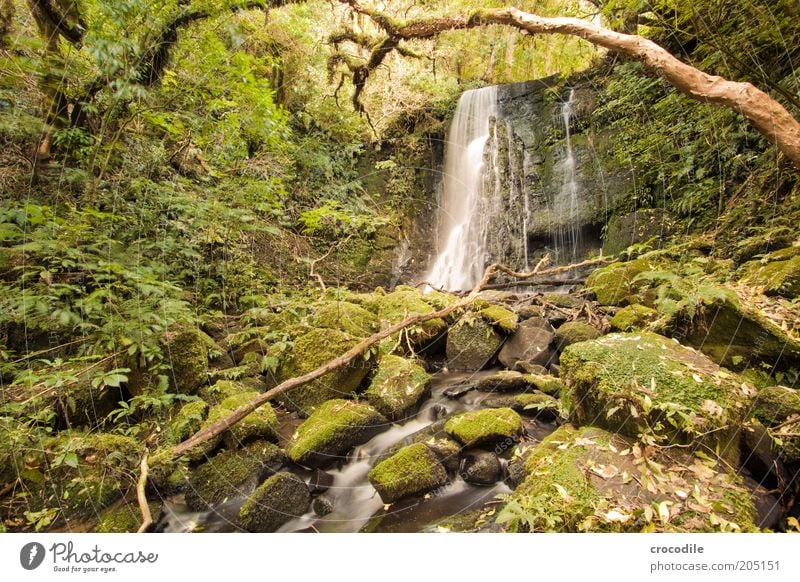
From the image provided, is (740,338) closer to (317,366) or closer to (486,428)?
(486,428)

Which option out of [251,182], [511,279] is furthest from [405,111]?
[251,182]

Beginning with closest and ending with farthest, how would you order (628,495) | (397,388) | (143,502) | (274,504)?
(628,495), (143,502), (274,504), (397,388)

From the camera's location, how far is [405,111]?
10398 mm

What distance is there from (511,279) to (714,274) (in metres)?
4.45

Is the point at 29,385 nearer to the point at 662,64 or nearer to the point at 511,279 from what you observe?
the point at 662,64

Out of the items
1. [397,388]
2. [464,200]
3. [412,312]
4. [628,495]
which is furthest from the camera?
[464,200]

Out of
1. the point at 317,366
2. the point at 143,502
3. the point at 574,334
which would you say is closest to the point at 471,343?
the point at 574,334

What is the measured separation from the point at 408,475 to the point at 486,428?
0.81 m

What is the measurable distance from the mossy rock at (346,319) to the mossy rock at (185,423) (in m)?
1.79

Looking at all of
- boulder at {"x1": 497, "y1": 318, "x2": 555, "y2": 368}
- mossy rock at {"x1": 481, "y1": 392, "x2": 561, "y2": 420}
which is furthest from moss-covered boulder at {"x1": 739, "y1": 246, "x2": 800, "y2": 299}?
mossy rock at {"x1": 481, "y1": 392, "x2": 561, "y2": 420}

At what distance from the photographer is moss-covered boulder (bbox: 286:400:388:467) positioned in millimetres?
2992

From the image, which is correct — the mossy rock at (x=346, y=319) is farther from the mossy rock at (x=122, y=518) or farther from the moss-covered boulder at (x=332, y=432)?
the mossy rock at (x=122, y=518)

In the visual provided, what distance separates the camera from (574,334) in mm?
4152

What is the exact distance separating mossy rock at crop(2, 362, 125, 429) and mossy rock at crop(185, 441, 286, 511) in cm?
115
